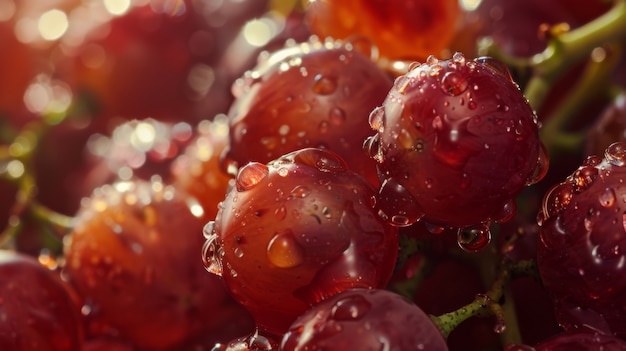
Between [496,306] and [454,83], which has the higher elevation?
[454,83]

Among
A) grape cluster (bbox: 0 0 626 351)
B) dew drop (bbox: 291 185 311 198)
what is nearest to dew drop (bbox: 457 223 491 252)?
grape cluster (bbox: 0 0 626 351)

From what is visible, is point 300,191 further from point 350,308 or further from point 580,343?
point 580,343

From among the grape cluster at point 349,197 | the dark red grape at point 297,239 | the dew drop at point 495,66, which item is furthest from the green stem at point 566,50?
the dark red grape at point 297,239

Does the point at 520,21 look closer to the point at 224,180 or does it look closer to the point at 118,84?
the point at 224,180

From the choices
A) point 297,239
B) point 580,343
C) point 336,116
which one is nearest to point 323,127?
point 336,116

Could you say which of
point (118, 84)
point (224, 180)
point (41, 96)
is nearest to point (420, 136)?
point (224, 180)

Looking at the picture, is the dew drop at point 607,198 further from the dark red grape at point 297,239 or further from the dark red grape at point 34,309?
the dark red grape at point 34,309

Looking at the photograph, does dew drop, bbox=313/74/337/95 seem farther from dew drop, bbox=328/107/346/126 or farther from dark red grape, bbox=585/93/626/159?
dark red grape, bbox=585/93/626/159
